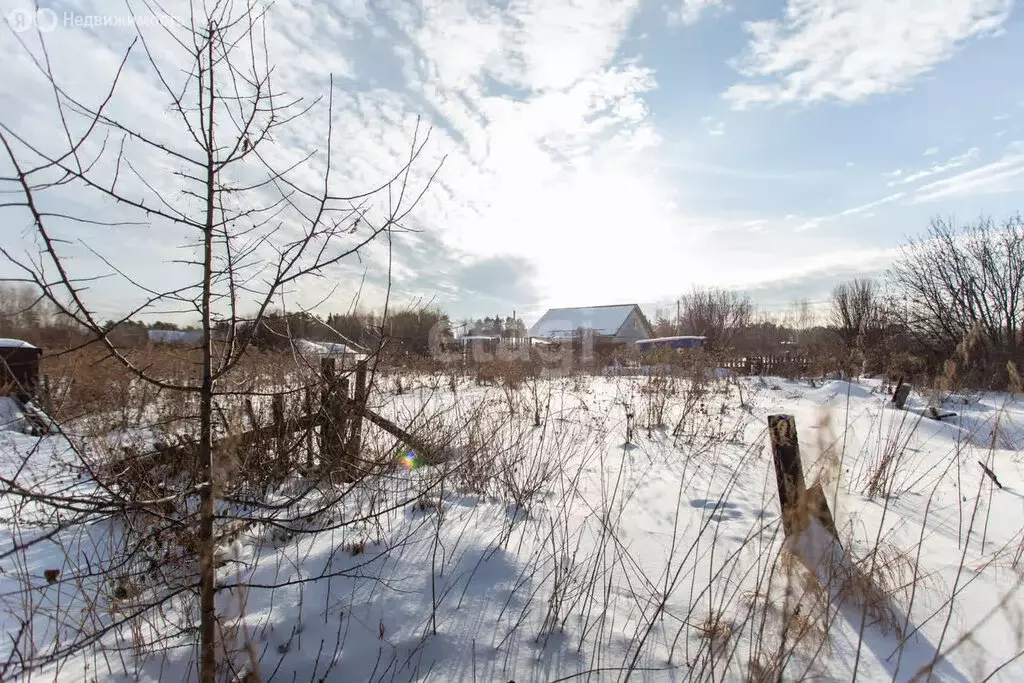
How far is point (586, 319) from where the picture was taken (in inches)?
1407

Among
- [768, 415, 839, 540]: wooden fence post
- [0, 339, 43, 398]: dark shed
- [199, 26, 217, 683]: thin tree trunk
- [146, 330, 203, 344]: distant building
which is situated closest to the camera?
[199, 26, 217, 683]: thin tree trunk

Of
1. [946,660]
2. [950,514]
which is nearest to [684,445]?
[950,514]

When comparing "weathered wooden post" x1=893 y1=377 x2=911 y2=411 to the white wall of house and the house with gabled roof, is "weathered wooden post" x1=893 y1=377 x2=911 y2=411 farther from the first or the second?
the white wall of house

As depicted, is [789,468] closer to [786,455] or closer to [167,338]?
[786,455]

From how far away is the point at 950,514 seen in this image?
3080 millimetres

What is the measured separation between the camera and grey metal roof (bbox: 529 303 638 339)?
34.1 metres

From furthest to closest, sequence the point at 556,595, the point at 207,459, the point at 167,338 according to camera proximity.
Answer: the point at 167,338 → the point at 556,595 → the point at 207,459

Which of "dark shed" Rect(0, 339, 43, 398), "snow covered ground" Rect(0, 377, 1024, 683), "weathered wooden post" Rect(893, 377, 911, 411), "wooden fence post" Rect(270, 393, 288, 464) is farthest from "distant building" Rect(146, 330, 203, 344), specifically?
"weathered wooden post" Rect(893, 377, 911, 411)

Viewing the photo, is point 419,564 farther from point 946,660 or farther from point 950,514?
point 950,514

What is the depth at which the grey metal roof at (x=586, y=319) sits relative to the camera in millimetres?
34094

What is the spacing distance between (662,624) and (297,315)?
1827 mm

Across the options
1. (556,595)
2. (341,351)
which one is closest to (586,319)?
(341,351)

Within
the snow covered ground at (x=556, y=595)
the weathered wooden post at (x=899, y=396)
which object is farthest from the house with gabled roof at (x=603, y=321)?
the snow covered ground at (x=556, y=595)

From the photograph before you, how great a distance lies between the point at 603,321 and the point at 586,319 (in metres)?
1.39
